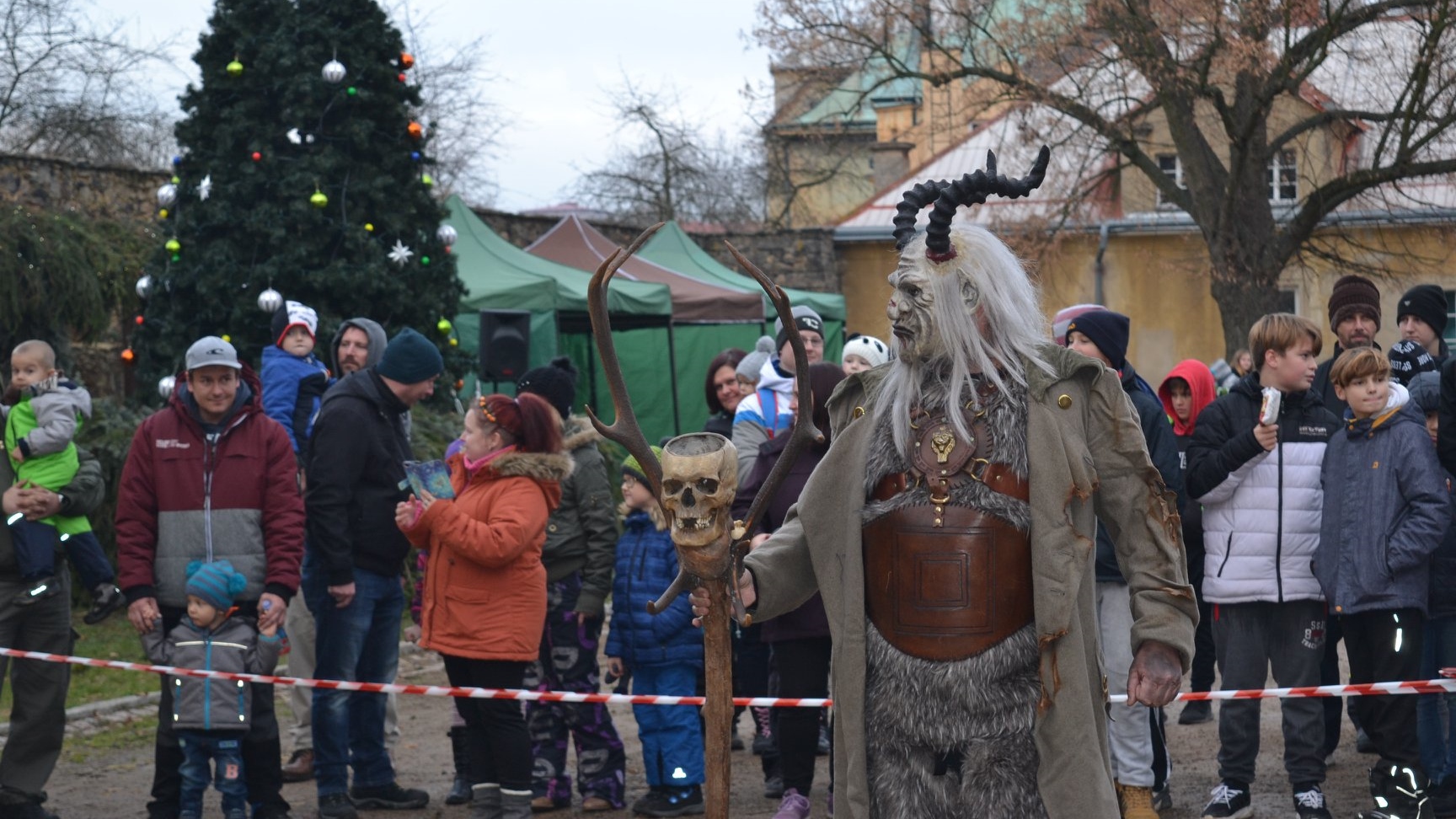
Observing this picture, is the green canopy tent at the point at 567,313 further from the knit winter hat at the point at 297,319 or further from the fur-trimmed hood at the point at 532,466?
the fur-trimmed hood at the point at 532,466

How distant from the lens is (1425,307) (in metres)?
7.63

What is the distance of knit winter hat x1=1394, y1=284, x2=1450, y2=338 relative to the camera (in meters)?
7.63

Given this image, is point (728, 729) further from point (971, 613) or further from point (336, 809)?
point (336, 809)

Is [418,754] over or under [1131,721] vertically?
under

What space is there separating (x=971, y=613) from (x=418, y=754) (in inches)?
226

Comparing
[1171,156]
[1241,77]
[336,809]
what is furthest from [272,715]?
[1171,156]

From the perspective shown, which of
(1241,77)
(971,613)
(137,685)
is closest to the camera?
(971,613)

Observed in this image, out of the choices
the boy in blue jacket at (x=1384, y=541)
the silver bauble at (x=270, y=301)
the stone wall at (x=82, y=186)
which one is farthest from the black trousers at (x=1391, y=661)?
the stone wall at (x=82, y=186)

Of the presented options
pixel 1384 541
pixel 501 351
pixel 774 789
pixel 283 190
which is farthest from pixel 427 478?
pixel 501 351

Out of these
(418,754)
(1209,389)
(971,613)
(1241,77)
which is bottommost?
(418,754)

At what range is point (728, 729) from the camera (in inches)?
145

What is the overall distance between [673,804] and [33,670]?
8.98ft

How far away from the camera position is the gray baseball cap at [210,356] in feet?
20.9

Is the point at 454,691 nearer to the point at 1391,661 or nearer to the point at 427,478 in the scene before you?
the point at 427,478
